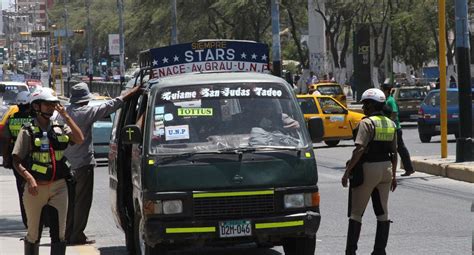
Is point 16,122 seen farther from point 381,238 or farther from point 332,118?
point 332,118

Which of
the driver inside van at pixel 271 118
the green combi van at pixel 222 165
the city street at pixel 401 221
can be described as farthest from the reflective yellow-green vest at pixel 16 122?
the driver inside van at pixel 271 118

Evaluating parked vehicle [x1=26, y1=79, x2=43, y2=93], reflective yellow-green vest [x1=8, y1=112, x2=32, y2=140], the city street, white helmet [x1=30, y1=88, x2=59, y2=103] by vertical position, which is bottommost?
the city street

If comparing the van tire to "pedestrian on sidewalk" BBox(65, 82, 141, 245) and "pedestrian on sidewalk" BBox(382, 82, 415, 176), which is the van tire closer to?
"pedestrian on sidewalk" BBox(65, 82, 141, 245)

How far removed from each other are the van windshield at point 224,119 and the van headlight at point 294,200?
52cm

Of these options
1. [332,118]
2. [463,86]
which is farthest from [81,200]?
[332,118]

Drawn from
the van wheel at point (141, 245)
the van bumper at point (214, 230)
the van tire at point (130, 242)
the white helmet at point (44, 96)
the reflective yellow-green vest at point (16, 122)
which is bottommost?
the van tire at point (130, 242)

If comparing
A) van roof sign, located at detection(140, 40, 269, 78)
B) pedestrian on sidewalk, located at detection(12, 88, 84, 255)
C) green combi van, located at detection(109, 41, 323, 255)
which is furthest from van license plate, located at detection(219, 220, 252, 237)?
van roof sign, located at detection(140, 40, 269, 78)

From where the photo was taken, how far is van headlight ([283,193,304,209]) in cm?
984

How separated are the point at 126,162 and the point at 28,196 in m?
2.12

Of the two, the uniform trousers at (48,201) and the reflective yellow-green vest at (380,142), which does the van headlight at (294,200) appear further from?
the uniform trousers at (48,201)

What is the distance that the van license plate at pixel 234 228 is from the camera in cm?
967

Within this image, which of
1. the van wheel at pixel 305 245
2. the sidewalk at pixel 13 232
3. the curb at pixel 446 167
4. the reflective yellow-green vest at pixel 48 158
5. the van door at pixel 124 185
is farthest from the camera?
the curb at pixel 446 167

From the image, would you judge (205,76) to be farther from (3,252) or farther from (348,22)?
(348,22)

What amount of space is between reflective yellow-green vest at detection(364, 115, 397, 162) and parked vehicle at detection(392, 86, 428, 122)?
27.5 metres
